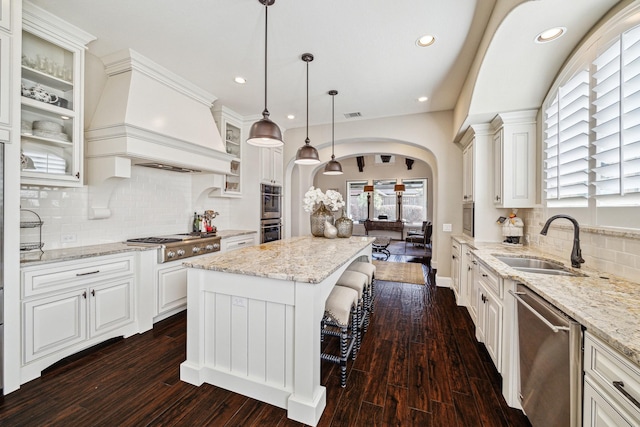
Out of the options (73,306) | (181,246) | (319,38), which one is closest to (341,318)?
(181,246)

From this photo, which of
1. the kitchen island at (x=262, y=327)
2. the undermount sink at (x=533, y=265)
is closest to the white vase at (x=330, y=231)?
the kitchen island at (x=262, y=327)

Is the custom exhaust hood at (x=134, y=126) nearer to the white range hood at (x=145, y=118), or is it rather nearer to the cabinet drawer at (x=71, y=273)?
the white range hood at (x=145, y=118)

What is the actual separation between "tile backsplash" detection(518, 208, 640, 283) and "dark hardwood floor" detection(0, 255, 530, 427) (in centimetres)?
110

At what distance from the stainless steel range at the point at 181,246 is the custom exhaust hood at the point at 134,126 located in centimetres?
57

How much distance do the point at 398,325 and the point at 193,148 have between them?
322cm

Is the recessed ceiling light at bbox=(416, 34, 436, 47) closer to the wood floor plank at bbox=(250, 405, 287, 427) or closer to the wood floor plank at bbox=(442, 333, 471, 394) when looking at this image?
the wood floor plank at bbox=(442, 333, 471, 394)

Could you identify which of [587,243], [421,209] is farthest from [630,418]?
[421,209]

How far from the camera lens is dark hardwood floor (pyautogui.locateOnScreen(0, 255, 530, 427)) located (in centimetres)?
161

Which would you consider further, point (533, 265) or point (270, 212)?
point (270, 212)

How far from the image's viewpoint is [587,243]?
76.2 inches

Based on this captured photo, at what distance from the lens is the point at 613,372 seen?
919 millimetres

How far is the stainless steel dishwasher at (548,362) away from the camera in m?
1.11

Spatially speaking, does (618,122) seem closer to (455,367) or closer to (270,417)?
(455,367)

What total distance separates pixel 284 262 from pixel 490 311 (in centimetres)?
172
